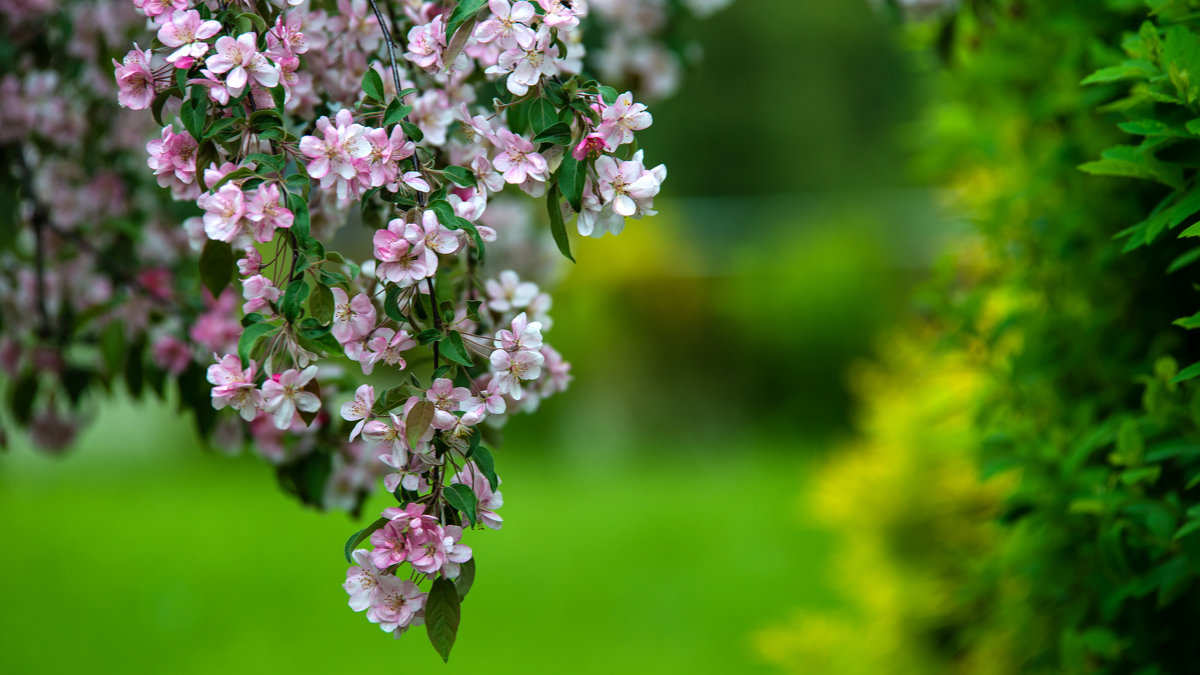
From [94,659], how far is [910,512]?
2946mm

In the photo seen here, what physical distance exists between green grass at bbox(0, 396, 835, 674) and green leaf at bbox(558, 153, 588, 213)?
3.04 meters

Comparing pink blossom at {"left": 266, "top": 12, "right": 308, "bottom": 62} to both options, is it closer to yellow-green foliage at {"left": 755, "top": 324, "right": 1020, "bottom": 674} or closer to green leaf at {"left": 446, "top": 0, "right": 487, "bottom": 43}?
green leaf at {"left": 446, "top": 0, "right": 487, "bottom": 43}

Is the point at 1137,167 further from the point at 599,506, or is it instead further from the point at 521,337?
the point at 599,506

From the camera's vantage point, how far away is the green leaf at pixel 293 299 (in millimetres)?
1035

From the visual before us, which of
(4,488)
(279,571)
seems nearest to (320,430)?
(279,571)

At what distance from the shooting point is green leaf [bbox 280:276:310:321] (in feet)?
3.40

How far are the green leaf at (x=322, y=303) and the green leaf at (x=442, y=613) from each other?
0.96 ft

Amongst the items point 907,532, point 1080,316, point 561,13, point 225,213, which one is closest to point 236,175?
point 225,213

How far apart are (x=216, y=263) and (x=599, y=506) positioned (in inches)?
204

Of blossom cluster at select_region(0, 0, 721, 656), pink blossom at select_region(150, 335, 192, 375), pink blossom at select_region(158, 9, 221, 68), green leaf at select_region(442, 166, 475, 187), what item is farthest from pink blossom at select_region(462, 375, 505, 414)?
pink blossom at select_region(150, 335, 192, 375)

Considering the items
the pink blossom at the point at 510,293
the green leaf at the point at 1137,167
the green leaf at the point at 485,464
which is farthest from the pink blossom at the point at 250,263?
the green leaf at the point at 1137,167

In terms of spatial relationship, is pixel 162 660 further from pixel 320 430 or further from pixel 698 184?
pixel 698 184

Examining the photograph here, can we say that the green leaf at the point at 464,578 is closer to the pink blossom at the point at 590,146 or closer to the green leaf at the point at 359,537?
the green leaf at the point at 359,537

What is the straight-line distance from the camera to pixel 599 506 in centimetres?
627
